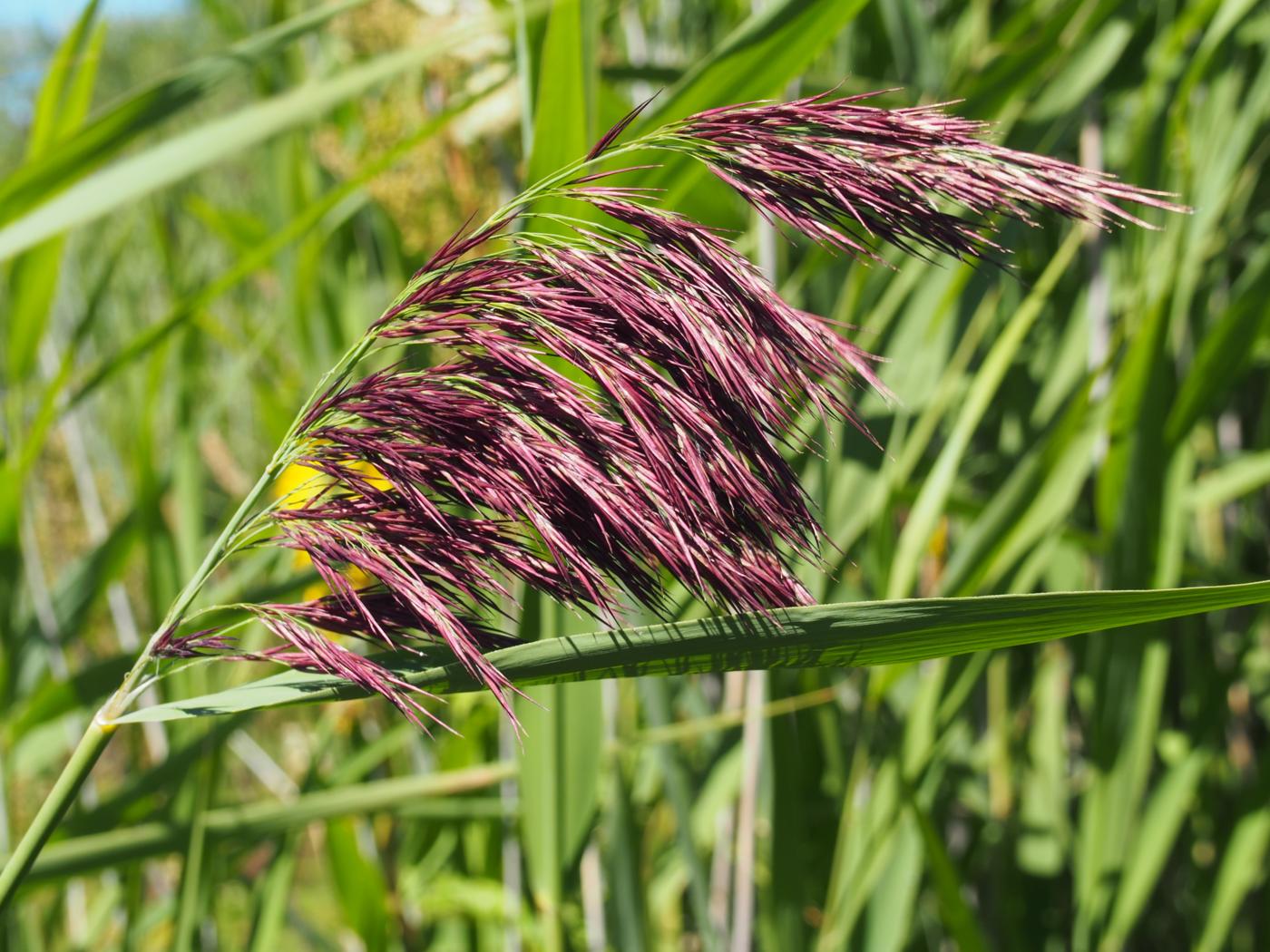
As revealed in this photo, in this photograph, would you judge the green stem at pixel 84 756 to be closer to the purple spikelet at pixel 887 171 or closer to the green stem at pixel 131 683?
the green stem at pixel 131 683

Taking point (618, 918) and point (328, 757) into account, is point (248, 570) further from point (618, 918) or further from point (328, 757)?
point (328, 757)

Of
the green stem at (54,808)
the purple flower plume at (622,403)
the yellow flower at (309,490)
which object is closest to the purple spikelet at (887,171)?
the purple flower plume at (622,403)

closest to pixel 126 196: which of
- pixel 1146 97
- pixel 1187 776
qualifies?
pixel 1146 97

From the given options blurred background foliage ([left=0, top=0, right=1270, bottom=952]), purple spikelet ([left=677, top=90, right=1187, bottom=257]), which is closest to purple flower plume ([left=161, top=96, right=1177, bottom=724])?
purple spikelet ([left=677, top=90, right=1187, bottom=257])

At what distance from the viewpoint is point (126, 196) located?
0.58m

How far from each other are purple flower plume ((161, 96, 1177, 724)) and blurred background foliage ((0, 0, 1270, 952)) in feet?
0.69

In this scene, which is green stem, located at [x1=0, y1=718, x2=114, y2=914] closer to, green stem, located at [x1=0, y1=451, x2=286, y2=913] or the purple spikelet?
green stem, located at [x1=0, y1=451, x2=286, y2=913]

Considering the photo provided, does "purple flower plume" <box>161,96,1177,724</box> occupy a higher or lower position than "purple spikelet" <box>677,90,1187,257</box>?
lower

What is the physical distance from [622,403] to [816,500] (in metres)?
0.48

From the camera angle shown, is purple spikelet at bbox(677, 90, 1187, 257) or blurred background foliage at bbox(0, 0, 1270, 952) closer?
purple spikelet at bbox(677, 90, 1187, 257)

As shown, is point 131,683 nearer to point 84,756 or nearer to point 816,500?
point 84,756

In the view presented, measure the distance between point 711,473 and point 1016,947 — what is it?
892 mm

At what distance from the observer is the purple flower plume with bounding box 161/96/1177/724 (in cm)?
38

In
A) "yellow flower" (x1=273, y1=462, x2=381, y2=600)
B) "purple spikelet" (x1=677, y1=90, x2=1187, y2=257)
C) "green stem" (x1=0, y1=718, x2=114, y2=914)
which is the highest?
"purple spikelet" (x1=677, y1=90, x2=1187, y2=257)
